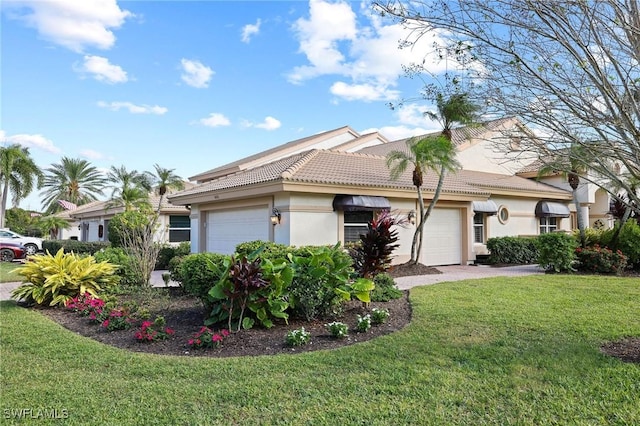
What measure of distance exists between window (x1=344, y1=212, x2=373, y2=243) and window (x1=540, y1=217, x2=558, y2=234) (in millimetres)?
12813

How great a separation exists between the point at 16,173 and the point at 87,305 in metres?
32.6

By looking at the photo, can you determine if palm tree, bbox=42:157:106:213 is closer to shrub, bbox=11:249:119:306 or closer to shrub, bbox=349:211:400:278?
shrub, bbox=11:249:119:306

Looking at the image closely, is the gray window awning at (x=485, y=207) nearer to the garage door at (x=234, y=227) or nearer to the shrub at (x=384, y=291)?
the garage door at (x=234, y=227)

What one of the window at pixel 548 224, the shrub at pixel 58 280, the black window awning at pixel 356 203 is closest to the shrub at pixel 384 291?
the black window awning at pixel 356 203

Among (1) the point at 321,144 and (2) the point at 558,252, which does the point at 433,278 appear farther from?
(1) the point at 321,144

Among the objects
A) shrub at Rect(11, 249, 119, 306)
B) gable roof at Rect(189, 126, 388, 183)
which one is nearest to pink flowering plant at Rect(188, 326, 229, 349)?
shrub at Rect(11, 249, 119, 306)

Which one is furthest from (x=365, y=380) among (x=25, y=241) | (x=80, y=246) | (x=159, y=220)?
A: (x=25, y=241)

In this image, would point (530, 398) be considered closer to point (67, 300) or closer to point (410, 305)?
point (410, 305)

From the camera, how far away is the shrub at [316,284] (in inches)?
279

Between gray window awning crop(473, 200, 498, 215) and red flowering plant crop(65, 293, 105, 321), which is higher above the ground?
gray window awning crop(473, 200, 498, 215)

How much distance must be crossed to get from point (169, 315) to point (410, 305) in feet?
15.5

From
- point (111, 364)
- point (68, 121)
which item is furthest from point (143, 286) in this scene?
point (111, 364)

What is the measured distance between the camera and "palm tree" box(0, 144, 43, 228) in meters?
32.6

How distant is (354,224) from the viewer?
15289 mm
